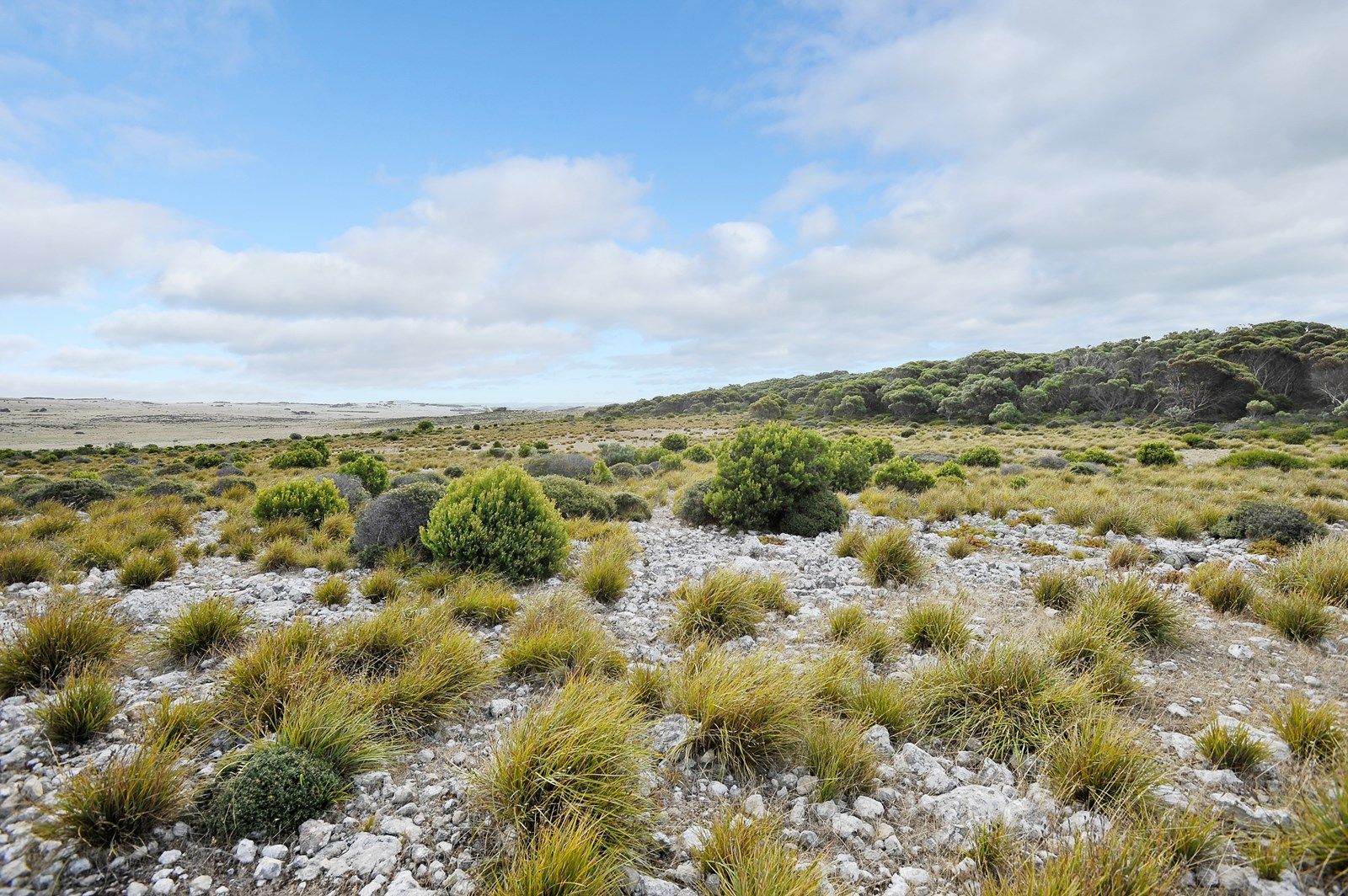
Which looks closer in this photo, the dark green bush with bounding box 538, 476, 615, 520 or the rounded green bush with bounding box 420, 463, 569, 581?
the rounded green bush with bounding box 420, 463, 569, 581

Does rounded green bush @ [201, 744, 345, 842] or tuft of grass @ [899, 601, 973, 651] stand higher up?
rounded green bush @ [201, 744, 345, 842]

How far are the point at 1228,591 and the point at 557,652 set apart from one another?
8.23 metres

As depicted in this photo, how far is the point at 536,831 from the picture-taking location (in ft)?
10.2

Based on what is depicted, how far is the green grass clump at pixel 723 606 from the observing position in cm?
667

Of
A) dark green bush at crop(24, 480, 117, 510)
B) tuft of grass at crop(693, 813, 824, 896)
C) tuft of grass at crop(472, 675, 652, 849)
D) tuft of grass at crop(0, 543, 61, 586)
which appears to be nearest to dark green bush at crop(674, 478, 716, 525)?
tuft of grass at crop(472, 675, 652, 849)

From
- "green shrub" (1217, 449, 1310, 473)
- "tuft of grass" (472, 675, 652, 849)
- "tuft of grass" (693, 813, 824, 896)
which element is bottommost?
"green shrub" (1217, 449, 1310, 473)

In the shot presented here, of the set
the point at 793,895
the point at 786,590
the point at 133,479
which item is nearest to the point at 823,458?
the point at 786,590

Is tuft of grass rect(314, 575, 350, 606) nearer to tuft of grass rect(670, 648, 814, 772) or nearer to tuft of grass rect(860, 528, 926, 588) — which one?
tuft of grass rect(670, 648, 814, 772)

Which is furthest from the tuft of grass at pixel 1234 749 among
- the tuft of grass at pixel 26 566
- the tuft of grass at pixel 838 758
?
the tuft of grass at pixel 26 566

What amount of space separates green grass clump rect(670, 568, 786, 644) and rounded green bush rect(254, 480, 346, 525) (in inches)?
376

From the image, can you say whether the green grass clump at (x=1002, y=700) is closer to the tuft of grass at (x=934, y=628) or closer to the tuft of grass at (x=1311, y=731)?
the tuft of grass at (x=934, y=628)

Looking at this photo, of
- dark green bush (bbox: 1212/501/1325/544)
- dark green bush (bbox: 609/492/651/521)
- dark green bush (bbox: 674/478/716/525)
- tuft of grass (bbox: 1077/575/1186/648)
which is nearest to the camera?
tuft of grass (bbox: 1077/575/1186/648)

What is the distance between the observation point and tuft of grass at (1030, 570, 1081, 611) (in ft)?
23.8

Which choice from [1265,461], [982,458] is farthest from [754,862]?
[1265,461]
